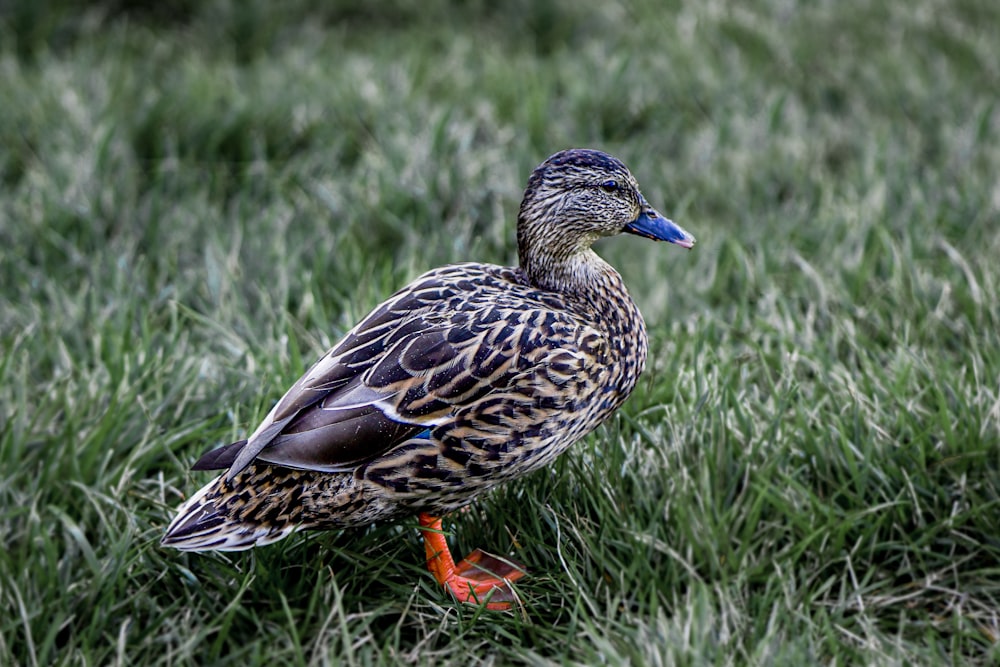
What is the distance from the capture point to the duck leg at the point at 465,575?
2682 mm

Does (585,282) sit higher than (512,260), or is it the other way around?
(585,282)

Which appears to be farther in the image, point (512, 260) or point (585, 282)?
point (512, 260)

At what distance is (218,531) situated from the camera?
102 inches

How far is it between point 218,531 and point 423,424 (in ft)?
1.71

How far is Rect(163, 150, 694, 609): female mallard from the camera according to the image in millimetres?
2568

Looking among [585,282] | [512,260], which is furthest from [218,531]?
[512,260]

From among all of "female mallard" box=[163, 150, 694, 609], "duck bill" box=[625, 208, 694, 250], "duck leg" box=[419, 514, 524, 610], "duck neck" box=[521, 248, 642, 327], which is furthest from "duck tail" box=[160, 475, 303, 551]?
"duck bill" box=[625, 208, 694, 250]

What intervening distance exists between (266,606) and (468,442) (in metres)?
0.65

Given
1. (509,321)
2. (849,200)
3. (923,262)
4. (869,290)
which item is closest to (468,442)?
(509,321)

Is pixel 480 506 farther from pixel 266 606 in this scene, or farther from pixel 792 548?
pixel 792 548

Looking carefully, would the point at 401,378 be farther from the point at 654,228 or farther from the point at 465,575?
the point at 654,228

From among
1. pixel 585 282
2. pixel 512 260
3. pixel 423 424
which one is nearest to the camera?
pixel 423 424

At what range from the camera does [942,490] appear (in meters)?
2.89

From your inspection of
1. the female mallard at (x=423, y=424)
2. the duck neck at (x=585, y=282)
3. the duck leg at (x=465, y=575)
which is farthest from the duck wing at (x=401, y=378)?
the duck leg at (x=465, y=575)
